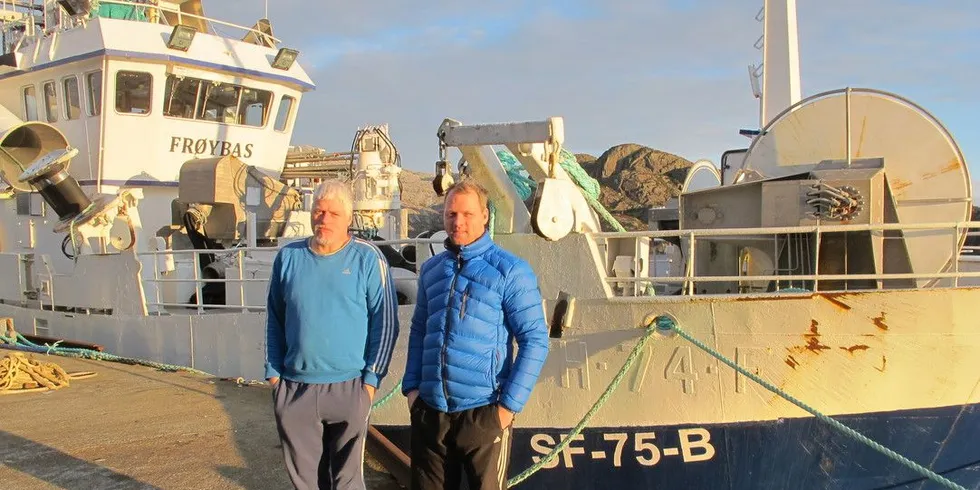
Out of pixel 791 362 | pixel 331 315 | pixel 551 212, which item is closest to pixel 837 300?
pixel 791 362

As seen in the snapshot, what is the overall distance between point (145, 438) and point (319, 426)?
9.89 feet

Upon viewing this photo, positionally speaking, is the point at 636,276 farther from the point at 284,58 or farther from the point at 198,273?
the point at 284,58

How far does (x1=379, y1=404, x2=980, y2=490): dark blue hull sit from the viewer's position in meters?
4.36

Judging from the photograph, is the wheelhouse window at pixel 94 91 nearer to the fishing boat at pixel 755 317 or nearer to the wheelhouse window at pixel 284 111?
the wheelhouse window at pixel 284 111

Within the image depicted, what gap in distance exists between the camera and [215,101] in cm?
1150

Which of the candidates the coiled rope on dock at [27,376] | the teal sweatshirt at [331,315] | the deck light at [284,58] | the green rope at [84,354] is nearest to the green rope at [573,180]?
the teal sweatshirt at [331,315]

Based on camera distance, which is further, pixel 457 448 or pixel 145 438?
pixel 145 438

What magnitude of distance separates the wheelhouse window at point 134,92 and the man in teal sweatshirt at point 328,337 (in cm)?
891

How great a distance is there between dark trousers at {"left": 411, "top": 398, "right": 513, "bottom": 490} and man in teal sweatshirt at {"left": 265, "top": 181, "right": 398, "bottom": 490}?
301 millimetres

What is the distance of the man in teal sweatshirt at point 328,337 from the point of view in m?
2.99

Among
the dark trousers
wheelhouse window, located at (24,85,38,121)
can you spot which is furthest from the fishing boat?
wheelhouse window, located at (24,85,38,121)

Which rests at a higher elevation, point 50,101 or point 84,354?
point 50,101

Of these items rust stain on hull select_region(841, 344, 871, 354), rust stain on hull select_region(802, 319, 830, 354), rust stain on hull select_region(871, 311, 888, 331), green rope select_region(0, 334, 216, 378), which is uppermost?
rust stain on hull select_region(871, 311, 888, 331)

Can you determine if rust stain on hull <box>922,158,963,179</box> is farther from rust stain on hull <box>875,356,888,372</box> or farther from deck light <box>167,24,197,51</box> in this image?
deck light <box>167,24,197,51</box>
